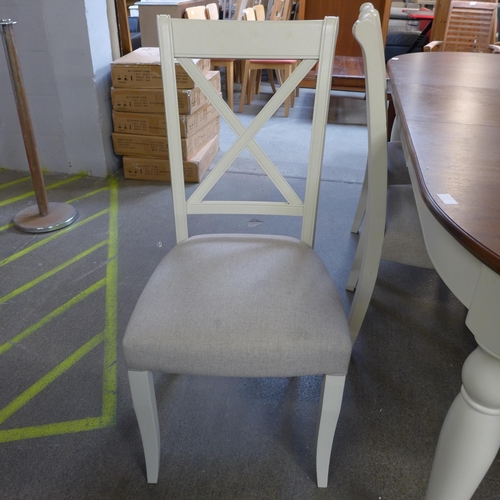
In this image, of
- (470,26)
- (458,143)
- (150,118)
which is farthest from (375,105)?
(470,26)

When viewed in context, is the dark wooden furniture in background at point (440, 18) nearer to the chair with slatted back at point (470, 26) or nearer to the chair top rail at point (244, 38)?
the chair with slatted back at point (470, 26)

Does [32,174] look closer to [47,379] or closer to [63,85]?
[63,85]

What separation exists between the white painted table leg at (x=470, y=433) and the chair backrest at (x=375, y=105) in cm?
56

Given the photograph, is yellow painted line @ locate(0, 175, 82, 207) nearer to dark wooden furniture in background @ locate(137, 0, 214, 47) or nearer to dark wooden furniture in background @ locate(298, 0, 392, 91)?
dark wooden furniture in background @ locate(137, 0, 214, 47)

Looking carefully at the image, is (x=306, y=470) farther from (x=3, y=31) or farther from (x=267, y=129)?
(x=267, y=129)

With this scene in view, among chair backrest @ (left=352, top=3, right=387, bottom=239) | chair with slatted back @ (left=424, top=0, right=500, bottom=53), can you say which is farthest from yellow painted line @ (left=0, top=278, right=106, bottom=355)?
chair with slatted back @ (left=424, top=0, right=500, bottom=53)

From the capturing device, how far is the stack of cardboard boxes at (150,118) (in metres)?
2.37

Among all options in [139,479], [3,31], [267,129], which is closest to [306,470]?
[139,479]

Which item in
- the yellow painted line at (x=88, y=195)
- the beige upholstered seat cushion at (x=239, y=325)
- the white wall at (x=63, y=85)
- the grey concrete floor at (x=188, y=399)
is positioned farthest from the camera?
the yellow painted line at (x=88, y=195)

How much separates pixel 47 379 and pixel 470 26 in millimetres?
4054

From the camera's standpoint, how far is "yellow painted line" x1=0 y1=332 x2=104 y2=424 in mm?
1255

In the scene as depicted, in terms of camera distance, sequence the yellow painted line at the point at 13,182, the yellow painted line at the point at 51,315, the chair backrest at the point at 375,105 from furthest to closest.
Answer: the yellow painted line at the point at 13,182 < the yellow painted line at the point at 51,315 < the chair backrest at the point at 375,105

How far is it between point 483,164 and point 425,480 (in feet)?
2.48

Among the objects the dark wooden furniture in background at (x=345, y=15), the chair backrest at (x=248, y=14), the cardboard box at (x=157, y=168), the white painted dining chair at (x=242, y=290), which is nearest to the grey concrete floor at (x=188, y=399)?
the white painted dining chair at (x=242, y=290)
